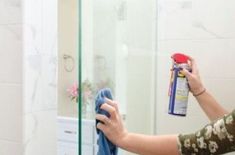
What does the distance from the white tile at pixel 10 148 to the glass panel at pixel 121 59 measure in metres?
0.37

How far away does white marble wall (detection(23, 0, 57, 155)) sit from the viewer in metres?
1.13

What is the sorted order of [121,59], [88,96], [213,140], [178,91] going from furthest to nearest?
[121,59] → [178,91] → [88,96] → [213,140]

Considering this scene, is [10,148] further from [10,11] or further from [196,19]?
[196,19]

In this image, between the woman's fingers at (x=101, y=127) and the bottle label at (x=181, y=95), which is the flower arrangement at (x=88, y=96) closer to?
the woman's fingers at (x=101, y=127)

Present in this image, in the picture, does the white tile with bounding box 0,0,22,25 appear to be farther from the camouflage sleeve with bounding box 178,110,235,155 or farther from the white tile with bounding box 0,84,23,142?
the camouflage sleeve with bounding box 178,110,235,155

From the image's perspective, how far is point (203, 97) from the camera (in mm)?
1097

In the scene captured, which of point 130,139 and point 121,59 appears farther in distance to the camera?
point 121,59

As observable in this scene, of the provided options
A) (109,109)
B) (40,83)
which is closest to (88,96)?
(109,109)

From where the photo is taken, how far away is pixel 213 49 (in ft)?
3.93

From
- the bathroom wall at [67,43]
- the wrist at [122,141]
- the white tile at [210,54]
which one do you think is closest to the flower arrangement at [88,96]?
the wrist at [122,141]

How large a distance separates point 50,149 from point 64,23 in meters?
1.76

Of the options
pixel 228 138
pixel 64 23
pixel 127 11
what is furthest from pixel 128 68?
pixel 64 23

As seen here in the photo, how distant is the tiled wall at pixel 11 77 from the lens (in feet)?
3.72

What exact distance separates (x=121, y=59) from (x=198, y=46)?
0.31 m
